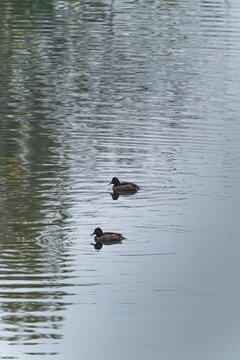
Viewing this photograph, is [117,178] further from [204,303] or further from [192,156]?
[204,303]

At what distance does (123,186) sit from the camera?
63.4 feet

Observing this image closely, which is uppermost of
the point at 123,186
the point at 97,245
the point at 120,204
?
the point at 97,245

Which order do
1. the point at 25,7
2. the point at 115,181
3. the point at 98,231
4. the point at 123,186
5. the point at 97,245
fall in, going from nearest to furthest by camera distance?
1. the point at 97,245
2. the point at 98,231
3. the point at 123,186
4. the point at 115,181
5. the point at 25,7

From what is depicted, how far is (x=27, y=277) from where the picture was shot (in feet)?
50.4

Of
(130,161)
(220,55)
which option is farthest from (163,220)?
(220,55)

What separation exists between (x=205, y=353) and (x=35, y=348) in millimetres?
2365

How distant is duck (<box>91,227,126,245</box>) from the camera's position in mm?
16609

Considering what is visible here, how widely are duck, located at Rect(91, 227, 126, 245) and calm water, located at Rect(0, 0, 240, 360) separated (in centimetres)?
17

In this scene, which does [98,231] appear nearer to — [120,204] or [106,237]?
[106,237]

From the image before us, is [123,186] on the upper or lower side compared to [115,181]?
upper

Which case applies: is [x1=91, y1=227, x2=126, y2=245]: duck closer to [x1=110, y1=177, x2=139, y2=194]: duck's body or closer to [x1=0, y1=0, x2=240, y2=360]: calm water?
[x1=0, y1=0, x2=240, y2=360]: calm water

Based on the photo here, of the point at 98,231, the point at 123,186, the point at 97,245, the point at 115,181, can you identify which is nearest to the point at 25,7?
the point at 115,181

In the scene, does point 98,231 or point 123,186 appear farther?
point 123,186

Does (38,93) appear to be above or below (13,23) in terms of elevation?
above
